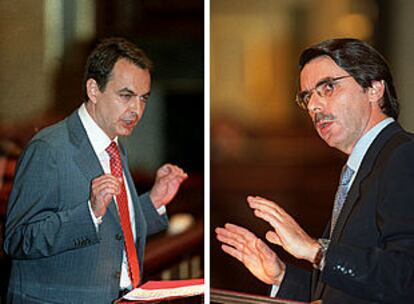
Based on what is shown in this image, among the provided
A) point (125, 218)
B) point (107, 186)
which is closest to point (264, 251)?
point (125, 218)

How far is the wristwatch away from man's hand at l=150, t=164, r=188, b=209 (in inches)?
28.9

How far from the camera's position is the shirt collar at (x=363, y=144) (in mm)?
2881

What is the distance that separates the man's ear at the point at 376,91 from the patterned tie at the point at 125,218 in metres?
1.17

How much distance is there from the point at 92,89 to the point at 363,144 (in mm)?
1233

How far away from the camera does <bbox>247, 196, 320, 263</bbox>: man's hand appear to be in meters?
3.02

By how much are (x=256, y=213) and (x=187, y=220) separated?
0.35 meters

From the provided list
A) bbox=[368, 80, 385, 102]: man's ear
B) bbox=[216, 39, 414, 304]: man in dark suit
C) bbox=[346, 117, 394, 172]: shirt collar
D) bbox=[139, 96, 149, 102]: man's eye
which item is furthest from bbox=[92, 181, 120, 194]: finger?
bbox=[368, 80, 385, 102]: man's ear

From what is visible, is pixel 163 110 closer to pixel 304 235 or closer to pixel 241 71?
pixel 241 71

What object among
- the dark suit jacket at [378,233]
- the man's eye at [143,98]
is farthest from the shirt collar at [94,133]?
the dark suit jacket at [378,233]

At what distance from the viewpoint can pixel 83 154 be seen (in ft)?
10.8

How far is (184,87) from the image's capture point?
11.0 ft

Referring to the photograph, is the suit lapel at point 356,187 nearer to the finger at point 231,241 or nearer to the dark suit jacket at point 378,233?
the dark suit jacket at point 378,233

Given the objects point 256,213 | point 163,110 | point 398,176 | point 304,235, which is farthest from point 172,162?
point 398,176

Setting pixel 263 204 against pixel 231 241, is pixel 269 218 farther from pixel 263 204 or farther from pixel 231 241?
pixel 231 241
